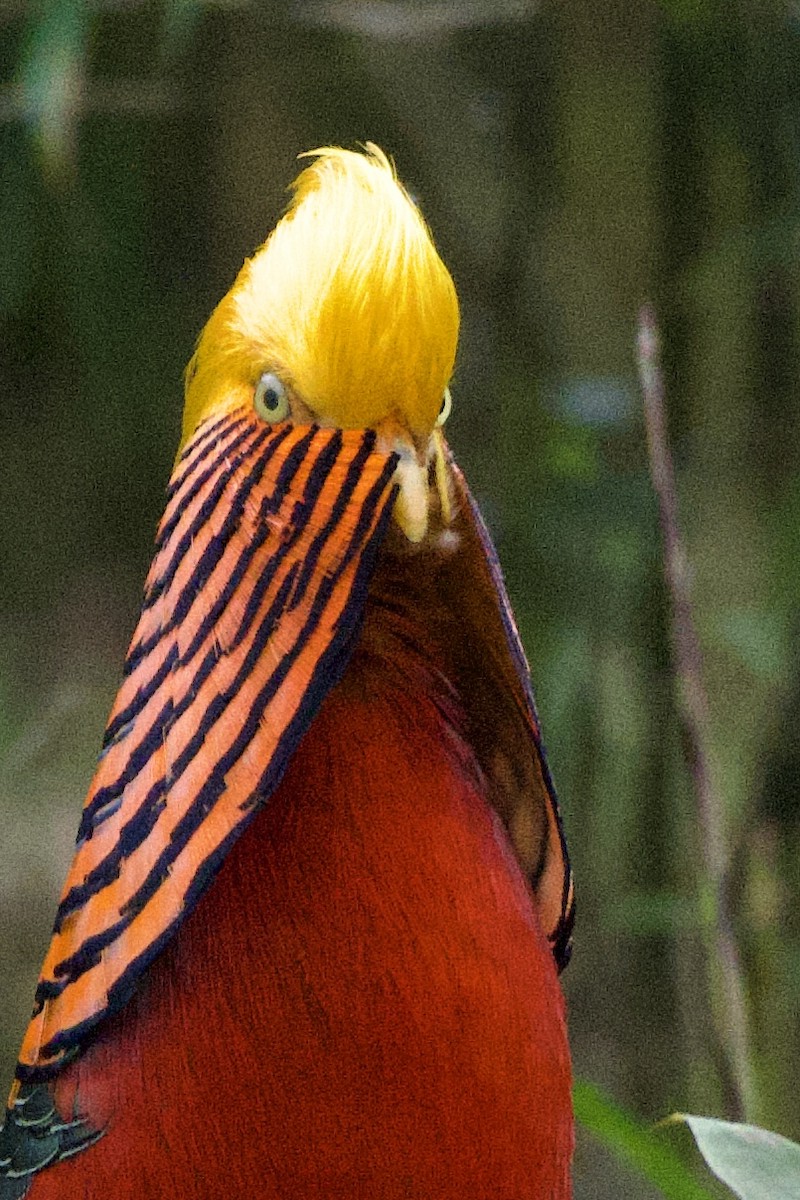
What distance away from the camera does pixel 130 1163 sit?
2.56 ft

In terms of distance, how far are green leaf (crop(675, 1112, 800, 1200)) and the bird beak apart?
1.17 ft

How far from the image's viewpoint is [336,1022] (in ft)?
2.52

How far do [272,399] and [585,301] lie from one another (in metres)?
1.24

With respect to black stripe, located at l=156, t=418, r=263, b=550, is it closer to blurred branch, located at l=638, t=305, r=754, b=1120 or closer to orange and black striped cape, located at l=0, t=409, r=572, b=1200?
orange and black striped cape, located at l=0, t=409, r=572, b=1200

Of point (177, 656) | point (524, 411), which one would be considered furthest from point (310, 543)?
point (524, 411)

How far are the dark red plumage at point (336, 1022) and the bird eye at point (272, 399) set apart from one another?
103mm

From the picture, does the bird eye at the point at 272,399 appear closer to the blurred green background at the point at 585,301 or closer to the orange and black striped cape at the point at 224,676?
the orange and black striped cape at the point at 224,676

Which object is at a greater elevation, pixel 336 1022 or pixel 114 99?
pixel 114 99

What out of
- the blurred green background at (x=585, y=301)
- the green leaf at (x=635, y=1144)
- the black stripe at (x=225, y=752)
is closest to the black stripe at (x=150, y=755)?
the black stripe at (x=225, y=752)

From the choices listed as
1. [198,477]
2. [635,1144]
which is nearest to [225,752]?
[198,477]

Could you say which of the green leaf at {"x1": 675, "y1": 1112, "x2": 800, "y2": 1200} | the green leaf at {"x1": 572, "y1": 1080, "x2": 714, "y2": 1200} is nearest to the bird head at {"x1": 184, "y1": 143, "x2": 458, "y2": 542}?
the green leaf at {"x1": 675, "y1": 1112, "x2": 800, "y2": 1200}

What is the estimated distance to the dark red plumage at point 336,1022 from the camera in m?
0.77

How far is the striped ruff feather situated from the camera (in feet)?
2.38

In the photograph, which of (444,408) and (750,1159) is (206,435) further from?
(750,1159)
